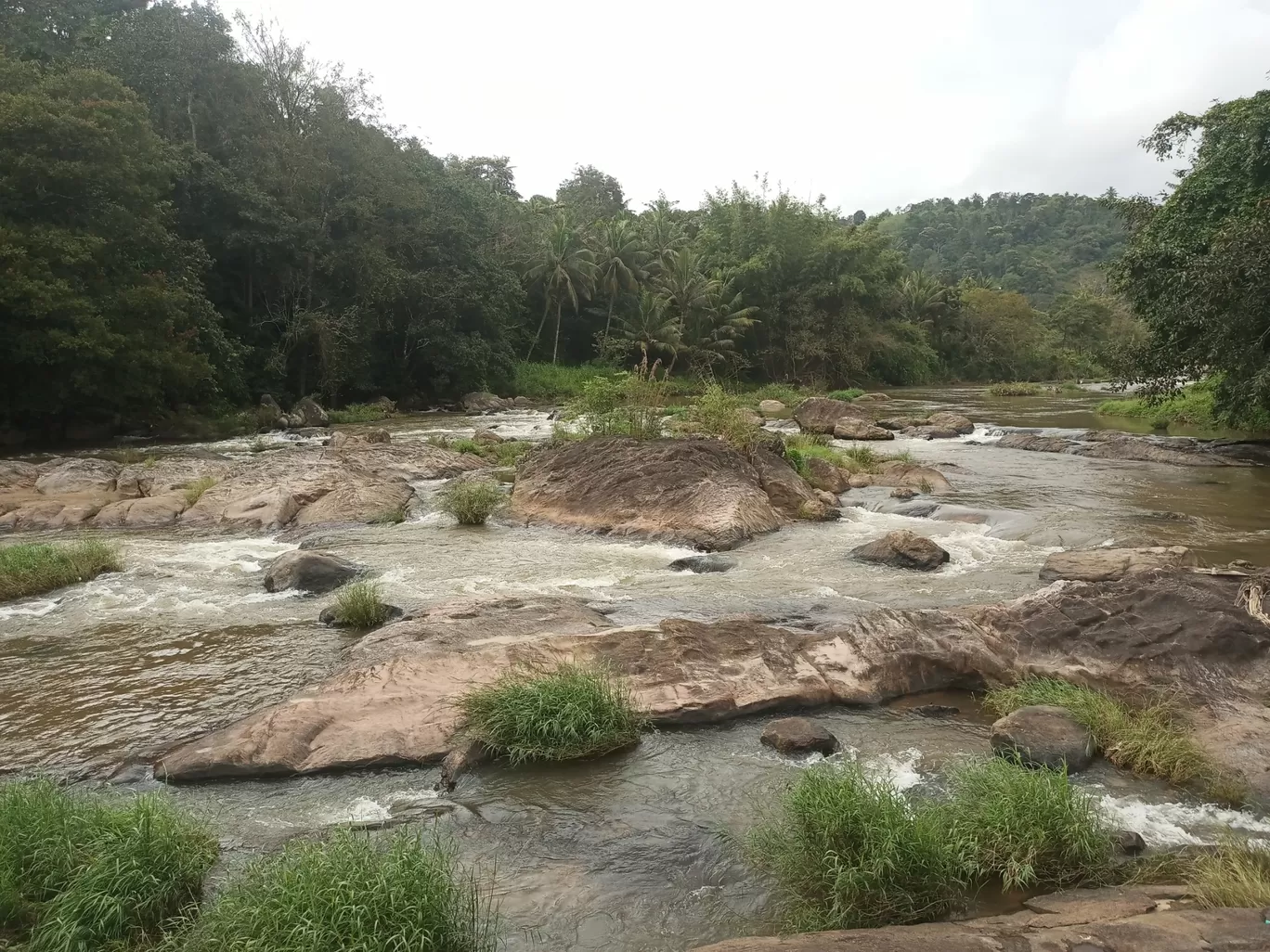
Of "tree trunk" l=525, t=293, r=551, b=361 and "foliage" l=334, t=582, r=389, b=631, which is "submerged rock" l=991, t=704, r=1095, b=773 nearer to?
"foliage" l=334, t=582, r=389, b=631

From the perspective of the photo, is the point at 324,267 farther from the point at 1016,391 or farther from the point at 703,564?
the point at 1016,391

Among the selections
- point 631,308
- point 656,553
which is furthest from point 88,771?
point 631,308

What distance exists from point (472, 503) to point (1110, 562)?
891 centimetres

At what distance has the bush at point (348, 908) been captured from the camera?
3.39 metres

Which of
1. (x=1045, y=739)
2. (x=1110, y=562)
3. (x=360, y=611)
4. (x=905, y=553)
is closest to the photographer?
(x=1045, y=739)

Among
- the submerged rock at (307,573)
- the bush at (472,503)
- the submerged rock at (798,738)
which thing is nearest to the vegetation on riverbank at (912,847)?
the submerged rock at (798,738)

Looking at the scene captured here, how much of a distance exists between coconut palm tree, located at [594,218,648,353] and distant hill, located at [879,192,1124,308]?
197 ft

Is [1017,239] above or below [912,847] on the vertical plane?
above

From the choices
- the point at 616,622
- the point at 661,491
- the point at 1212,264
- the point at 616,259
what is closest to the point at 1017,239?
the point at 616,259

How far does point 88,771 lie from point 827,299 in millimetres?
52538

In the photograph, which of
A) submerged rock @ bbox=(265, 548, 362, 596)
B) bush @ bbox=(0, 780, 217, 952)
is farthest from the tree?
bush @ bbox=(0, 780, 217, 952)

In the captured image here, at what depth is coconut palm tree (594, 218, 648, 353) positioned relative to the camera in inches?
2004

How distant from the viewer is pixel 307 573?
9.91 m

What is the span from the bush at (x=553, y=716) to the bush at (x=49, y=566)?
689cm
